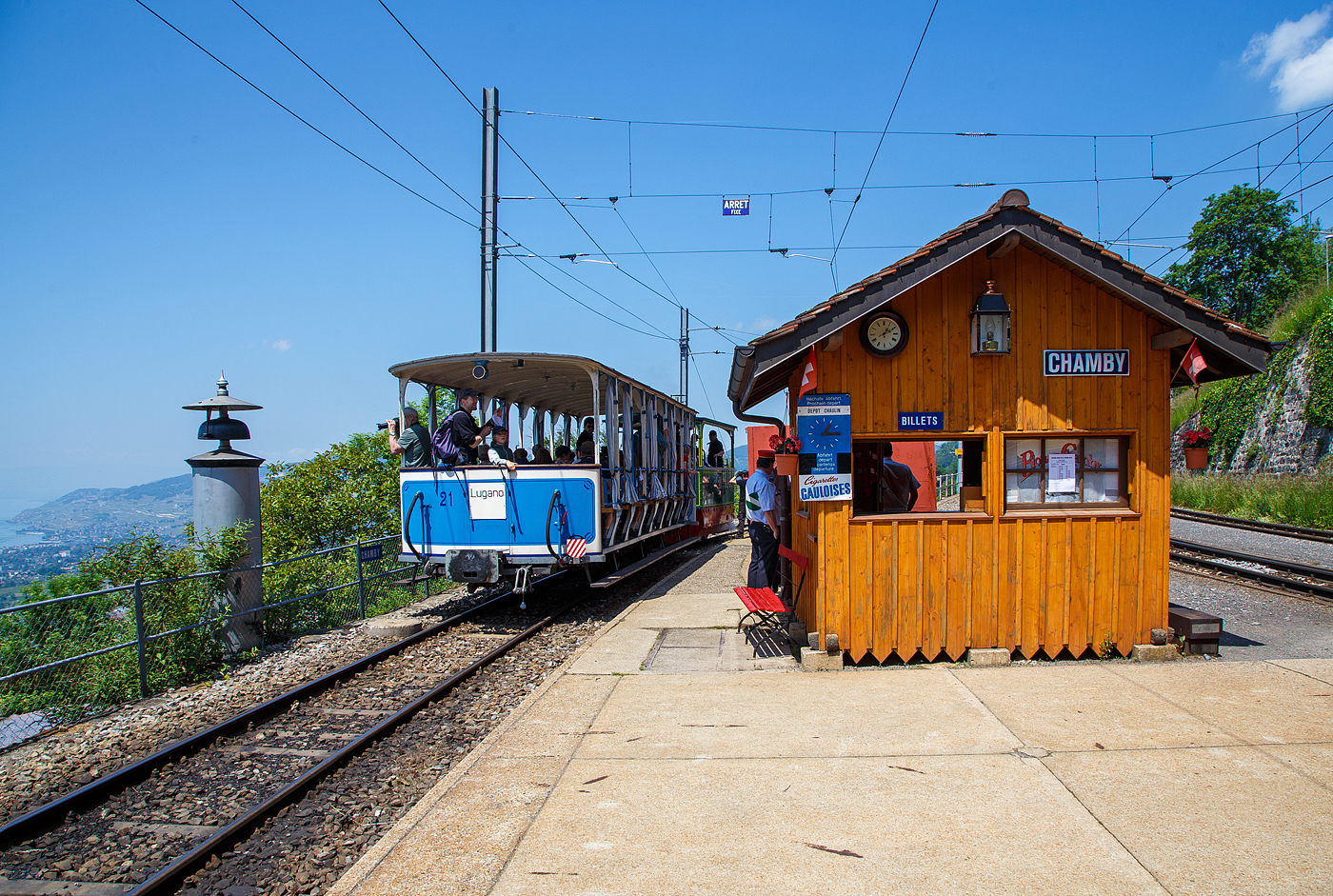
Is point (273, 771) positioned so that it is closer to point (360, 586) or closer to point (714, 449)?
point (360, 586)

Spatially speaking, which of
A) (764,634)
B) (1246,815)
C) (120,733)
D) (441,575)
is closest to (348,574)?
(441,575)

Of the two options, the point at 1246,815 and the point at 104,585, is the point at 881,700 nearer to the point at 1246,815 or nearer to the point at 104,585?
the point at 1246,815

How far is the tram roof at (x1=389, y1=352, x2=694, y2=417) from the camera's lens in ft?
31.9

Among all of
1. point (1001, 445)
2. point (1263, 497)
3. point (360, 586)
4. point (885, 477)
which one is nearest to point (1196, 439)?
point (1001, 445)

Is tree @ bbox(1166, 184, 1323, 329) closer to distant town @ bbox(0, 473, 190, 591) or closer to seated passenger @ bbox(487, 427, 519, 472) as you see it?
seated passenger @ bbox(487, 427, 519, 472)

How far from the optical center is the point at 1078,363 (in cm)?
655

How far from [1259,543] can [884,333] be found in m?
13.5

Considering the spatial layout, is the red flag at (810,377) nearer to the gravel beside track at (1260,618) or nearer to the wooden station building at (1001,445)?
the wooden station building at (1001,445)

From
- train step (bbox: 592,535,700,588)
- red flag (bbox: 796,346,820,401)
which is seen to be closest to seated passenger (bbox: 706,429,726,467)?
train step (bbox: 592,535,700,588)

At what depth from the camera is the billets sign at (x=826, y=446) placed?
650cm

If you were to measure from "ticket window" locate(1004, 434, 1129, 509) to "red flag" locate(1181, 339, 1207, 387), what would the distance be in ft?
2.34

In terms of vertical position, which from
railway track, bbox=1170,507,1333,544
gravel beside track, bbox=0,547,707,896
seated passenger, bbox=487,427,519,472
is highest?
seated passenger, bbox=487,427,519,472

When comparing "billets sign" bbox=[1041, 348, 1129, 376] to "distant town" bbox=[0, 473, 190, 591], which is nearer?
"billets sign" bbox=[1041, 348, 1129, 376]

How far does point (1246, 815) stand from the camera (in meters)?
3.71
